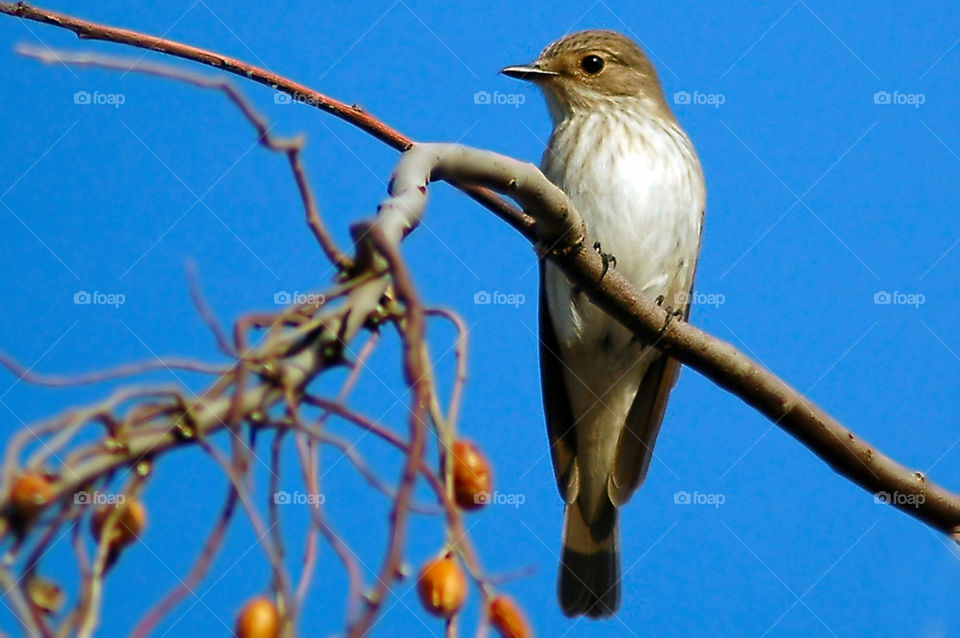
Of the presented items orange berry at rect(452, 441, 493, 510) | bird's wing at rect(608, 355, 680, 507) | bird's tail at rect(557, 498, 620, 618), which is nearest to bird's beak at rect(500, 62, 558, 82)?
bird's wing at rect(608, 355, 680, 507)

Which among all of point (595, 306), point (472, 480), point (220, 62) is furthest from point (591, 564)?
point (472, 480)

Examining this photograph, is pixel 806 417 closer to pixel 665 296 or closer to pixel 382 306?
pixel 665 296

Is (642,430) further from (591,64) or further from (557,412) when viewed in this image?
(591,64)

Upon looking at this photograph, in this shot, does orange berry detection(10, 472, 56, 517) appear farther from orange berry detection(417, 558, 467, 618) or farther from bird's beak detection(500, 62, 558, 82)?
bird's beak detection(500, 62, 558, 82)

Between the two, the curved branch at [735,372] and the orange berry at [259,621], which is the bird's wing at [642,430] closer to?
the curved branch at [735,372]

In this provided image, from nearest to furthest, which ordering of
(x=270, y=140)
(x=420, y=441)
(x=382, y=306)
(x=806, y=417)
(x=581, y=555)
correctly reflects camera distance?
(x=420, y=441) → (x=382, y=306) → (x=270, y=140) → (x=806, y=417) → (x=581, y=555)

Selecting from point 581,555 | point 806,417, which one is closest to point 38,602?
point 806,417

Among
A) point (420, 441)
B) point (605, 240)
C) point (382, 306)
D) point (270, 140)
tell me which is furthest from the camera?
point (605, 240)

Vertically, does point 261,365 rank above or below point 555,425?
below
